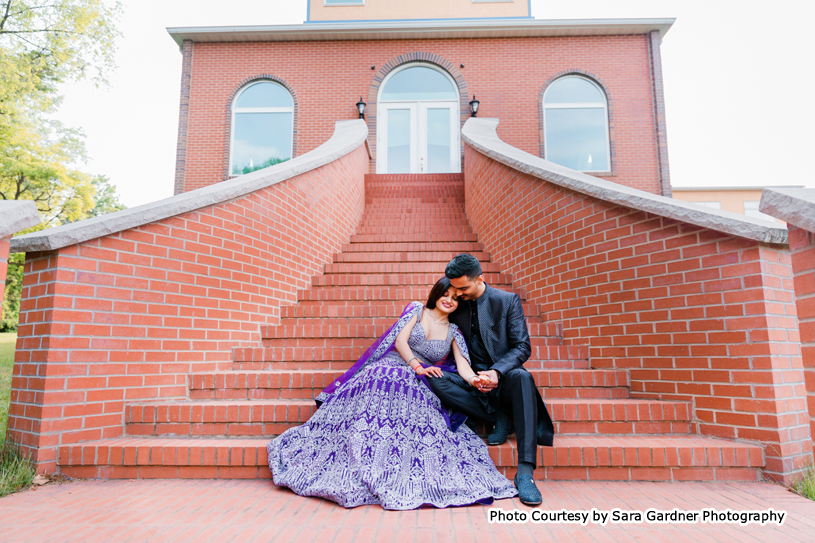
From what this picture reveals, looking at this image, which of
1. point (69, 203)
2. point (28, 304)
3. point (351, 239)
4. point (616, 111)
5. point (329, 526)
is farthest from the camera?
point (69, 203)

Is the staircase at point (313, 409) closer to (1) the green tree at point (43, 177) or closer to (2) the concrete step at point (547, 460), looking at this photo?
(2) the concrete step at point (547, 460)

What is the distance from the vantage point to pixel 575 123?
412 inches

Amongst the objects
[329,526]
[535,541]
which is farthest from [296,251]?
[535,541]

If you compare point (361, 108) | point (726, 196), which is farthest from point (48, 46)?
point (726, 196)

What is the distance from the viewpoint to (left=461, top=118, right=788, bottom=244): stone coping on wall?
2.49 metres

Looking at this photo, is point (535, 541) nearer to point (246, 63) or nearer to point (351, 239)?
point (351, 239)

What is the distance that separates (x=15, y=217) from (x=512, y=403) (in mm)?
2543

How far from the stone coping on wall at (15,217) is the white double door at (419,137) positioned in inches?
360

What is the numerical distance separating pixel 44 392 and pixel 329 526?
74.0 inches

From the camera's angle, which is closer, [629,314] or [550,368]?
[629,314]

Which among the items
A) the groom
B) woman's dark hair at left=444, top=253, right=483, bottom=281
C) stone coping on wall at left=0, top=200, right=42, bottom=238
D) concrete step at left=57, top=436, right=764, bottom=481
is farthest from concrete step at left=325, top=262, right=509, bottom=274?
stone coping on wall at left=0, top=200, right=42, bottom=238

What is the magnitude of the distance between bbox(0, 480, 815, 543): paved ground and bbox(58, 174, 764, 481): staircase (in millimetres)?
101

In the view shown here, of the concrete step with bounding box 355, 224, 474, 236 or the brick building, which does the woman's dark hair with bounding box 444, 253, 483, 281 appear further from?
the concrete step with bounding box 355, 224, 474, 236

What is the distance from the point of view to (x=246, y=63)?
1063cm
